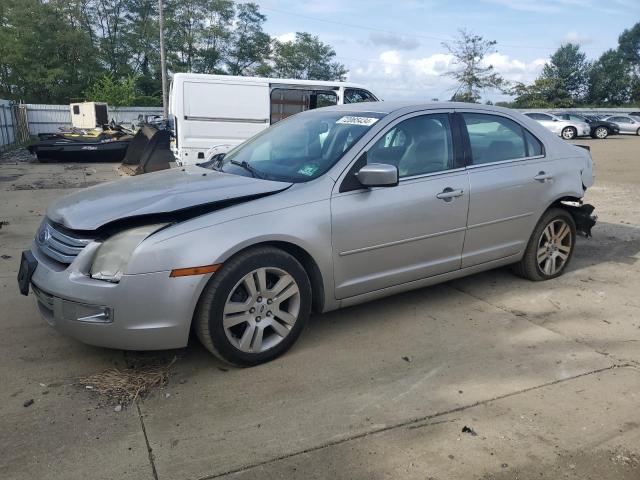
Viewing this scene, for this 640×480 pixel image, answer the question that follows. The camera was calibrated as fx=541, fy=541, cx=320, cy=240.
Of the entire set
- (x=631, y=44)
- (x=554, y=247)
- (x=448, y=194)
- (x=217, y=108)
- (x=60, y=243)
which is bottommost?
(x=554, y=247)

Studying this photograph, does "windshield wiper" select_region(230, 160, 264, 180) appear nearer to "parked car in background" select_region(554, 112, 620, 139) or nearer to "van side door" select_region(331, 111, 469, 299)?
"van side door" select_region(331, 111, 469, 299)

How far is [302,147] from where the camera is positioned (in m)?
4.16

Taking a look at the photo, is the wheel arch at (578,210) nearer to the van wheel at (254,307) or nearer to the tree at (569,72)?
the van wheel at (254,307)

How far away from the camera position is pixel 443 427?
2.86m

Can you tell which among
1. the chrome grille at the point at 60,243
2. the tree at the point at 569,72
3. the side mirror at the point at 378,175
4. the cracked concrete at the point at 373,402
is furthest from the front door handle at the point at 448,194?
the tree at the point at 569,72

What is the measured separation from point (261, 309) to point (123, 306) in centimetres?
82

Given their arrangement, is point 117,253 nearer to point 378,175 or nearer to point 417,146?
point 378,175

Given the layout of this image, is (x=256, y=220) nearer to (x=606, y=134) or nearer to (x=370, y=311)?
(x=370, y=311)

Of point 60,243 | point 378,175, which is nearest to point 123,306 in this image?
point 60,243

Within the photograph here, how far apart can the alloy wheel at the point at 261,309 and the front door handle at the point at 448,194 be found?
1.38m

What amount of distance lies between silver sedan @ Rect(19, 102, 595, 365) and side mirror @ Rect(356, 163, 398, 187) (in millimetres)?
13

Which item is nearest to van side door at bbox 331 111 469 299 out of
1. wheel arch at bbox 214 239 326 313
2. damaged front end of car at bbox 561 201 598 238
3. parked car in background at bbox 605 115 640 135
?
wheel arch at bbox 214 239 326 313

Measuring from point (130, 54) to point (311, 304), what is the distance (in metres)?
54.8

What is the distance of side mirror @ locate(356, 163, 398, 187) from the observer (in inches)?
141
